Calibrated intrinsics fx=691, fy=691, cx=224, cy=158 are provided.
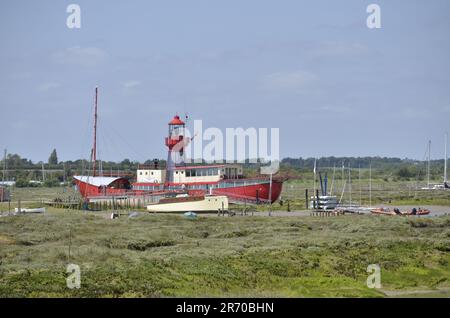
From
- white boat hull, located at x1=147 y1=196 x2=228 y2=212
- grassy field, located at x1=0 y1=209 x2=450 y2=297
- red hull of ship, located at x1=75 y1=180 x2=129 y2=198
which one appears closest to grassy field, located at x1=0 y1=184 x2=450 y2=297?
grassy field, located at x1=0 y1=209 x2=450 y2=297

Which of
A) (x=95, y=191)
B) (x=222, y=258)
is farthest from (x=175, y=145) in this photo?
(x=222, y=258)

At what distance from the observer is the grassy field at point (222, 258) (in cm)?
3347

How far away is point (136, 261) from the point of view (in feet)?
126

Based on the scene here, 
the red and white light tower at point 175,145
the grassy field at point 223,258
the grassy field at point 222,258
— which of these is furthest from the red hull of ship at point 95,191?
the grassy field at point 222,258

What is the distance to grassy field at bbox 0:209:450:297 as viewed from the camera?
110 feet

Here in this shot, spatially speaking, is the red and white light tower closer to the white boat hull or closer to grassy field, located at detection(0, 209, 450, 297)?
the white boat hull

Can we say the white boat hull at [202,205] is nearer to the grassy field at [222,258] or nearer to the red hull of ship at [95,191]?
the red hull of ship at [95,191]

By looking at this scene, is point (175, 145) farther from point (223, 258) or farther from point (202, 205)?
point (223, 258)

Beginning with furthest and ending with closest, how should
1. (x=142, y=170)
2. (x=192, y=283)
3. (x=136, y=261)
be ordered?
1. (x=142, y=170)
2. (x=136, y=261)
3. (x=192, y=283)

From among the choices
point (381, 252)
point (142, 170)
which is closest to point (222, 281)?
point (381, 252)

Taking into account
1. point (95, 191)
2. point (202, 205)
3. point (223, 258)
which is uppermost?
point (95, 191)

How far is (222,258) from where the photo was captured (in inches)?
1588
